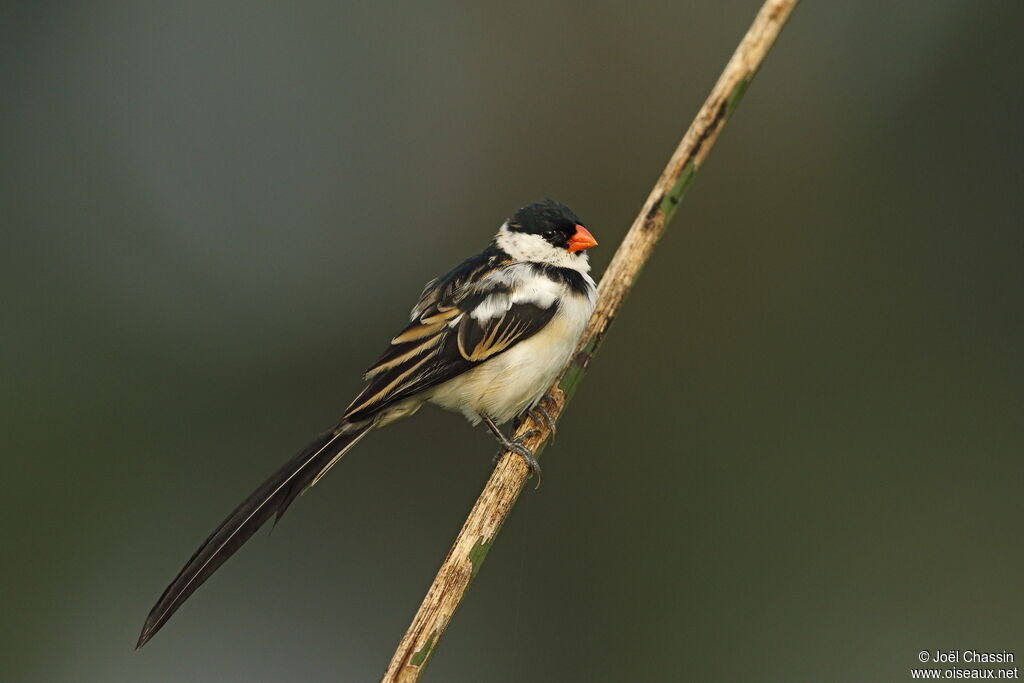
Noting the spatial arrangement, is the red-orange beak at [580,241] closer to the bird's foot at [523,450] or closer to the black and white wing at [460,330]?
the black and white wing at [460,330]

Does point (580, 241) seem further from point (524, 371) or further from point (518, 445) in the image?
point (518, 445)

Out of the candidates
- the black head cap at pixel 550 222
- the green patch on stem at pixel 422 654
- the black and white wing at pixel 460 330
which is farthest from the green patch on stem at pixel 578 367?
the green patch on stem at pixel 422 654

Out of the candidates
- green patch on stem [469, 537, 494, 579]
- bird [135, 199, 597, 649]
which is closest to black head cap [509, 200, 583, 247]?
bird [135, 199, 597, 649]

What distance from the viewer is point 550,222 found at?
4645mm

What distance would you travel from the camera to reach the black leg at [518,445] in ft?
12.5

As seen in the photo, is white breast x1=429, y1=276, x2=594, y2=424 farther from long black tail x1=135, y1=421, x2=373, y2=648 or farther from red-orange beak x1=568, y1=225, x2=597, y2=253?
long black tail x1=135, y1=421, x2=373, y2=648

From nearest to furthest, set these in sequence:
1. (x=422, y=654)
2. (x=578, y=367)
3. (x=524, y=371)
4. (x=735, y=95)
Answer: (x=422, y=654) → (x=735, y=95) → (x=524, y=371) → (x=578, y=367)

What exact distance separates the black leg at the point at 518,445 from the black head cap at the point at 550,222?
1017mm

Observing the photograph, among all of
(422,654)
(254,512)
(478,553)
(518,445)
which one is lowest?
(254,512)

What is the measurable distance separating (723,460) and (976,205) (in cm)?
300

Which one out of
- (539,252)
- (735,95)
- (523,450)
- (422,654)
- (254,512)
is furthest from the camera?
(539,252)

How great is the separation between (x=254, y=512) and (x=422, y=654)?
3.19ft

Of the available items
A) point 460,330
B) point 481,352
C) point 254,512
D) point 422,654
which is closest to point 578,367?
point 481,352

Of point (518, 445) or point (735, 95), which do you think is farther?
point (518, 445)
